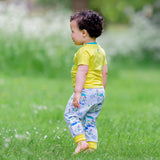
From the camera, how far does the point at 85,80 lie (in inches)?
157

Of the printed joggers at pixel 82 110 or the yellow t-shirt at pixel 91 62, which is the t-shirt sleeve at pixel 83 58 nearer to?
the yellow t-shirt at pixel 91 62

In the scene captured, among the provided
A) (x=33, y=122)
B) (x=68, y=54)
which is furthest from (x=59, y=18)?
(x=33, y=122)

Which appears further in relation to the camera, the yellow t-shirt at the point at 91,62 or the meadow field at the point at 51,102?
the meadow field at the point at 51,102

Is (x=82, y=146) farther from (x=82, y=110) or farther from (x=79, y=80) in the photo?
(x=79, y=80)

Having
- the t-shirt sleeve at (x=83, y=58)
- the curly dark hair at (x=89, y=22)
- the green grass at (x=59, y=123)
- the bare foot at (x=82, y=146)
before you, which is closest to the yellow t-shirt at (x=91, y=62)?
the t-shirt sleeve at (x=83, y=58)

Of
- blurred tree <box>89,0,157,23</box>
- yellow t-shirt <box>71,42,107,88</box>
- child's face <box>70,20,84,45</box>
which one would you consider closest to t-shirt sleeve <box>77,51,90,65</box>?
yellow t-shirt <box>71,42,107,88</box>

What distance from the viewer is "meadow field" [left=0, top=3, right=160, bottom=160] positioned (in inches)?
160

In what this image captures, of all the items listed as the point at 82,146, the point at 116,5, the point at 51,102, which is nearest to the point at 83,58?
the point at 82,146

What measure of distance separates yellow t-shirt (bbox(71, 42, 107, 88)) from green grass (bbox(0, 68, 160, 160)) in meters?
0.73

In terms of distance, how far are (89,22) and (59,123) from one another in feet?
6.78

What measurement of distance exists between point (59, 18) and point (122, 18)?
33.8 feet

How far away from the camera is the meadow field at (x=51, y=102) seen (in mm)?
4070

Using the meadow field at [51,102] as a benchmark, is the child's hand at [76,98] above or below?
above

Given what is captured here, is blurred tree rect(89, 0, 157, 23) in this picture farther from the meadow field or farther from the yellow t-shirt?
the yellow t-shirt
